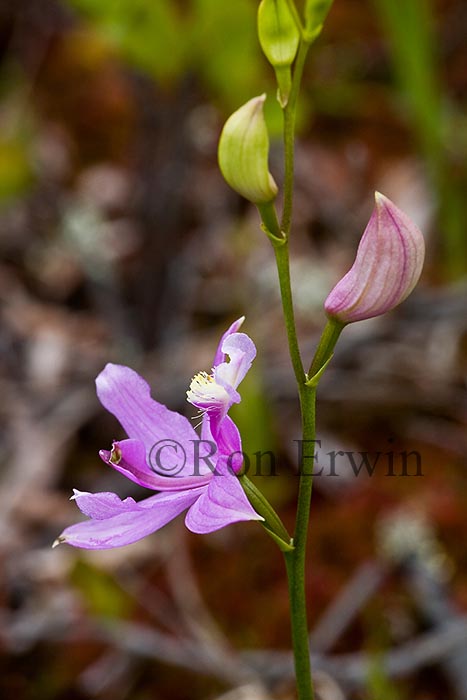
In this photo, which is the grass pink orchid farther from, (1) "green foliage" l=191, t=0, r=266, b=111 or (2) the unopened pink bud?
(1) "green foliage" l=191, t=0, r=266, b=111

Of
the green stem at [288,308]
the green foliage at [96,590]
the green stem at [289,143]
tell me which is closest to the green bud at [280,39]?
the green stem at [289,143]

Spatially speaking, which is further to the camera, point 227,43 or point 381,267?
point 227,43

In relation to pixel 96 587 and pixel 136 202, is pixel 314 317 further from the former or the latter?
pixel 96 587

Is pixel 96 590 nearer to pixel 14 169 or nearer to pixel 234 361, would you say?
pixel 234 361

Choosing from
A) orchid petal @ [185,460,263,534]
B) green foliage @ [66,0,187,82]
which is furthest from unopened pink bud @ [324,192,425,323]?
green foliage @ [66,0,187,82]

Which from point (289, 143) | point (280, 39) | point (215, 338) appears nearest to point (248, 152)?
point (289, 143)

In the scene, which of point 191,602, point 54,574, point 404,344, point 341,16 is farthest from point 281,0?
point 341,16
